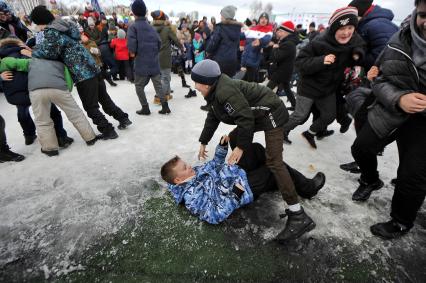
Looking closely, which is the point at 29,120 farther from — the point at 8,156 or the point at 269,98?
the point at 269,98

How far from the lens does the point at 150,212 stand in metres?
2.39

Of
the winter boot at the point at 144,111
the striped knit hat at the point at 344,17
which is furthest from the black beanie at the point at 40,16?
the striped knit hat at the point at 344,17

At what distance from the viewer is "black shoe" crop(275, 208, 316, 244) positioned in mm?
1990

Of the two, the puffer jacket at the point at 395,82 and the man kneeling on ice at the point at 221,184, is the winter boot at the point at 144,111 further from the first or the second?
the puffer jacket at the point at 395,82

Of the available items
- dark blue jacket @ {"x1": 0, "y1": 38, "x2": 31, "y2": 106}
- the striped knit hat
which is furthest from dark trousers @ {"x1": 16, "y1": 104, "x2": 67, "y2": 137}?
the striped knit hat

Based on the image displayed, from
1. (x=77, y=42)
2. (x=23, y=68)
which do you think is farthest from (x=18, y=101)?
(x=77, y=42)

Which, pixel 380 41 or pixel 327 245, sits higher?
pixel 380 41

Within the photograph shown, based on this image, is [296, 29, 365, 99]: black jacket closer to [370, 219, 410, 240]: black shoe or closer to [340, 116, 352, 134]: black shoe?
[340, 116, 352, 134]: black shoe

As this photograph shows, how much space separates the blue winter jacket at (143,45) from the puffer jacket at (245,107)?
273 cm

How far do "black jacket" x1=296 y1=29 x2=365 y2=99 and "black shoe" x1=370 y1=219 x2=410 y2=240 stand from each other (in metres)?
1.74

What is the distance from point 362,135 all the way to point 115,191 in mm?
2507

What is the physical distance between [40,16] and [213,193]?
9.81ft

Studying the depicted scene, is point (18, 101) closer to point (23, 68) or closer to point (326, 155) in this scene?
point (23, 68)

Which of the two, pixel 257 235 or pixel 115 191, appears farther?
pixel 115 191
